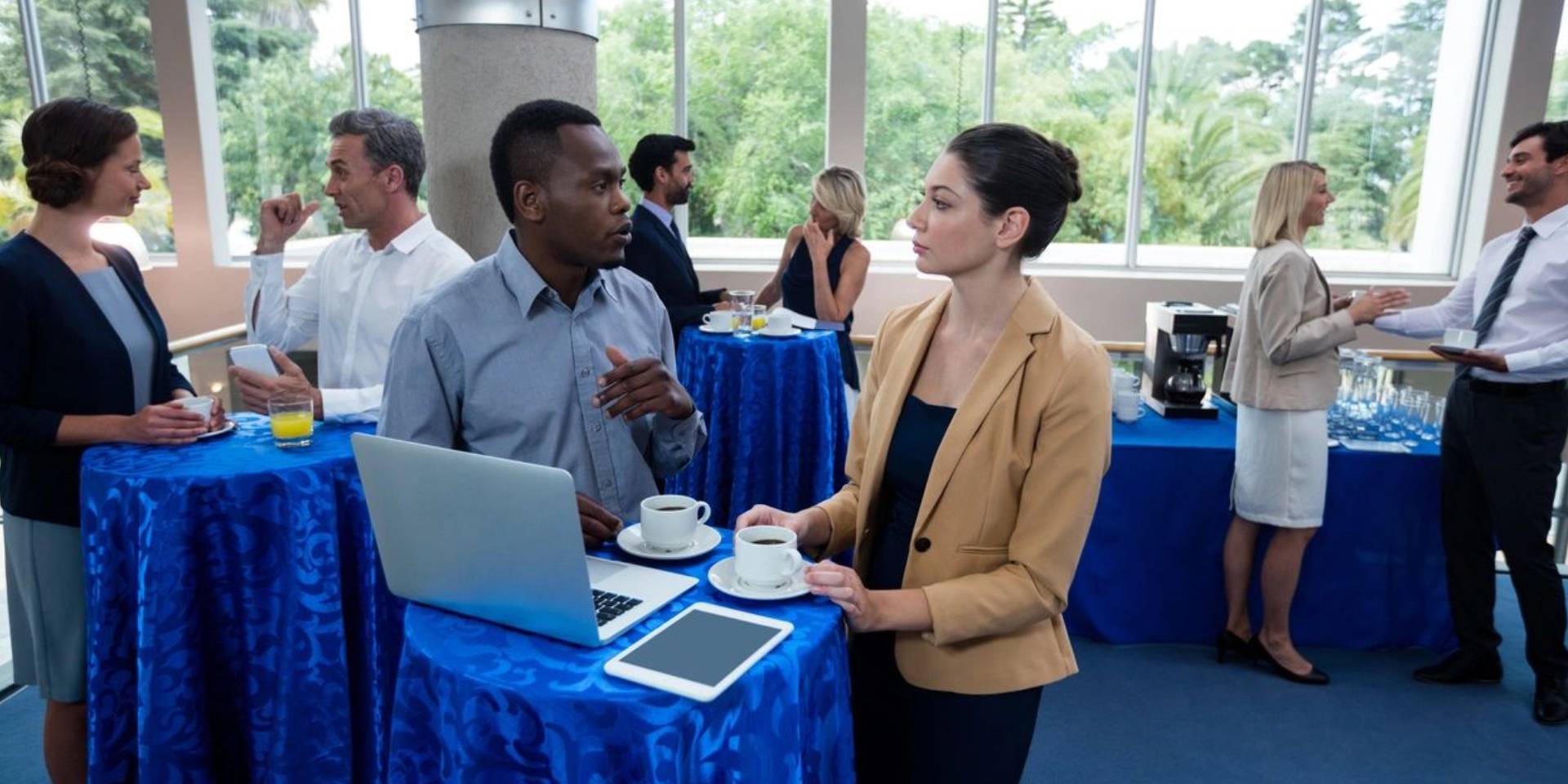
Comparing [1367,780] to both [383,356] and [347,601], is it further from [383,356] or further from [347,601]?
[383,356]

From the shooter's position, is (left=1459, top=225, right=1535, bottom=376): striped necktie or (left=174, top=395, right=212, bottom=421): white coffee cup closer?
(left=174, top=395, right=212, bottom=421): white coffee cup

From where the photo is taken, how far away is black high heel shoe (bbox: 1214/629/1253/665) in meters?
3.20

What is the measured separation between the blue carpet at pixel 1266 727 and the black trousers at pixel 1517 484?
0.33 m

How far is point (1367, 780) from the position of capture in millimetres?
2559

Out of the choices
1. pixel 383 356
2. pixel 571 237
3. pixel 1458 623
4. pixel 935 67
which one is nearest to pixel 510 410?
pixel 571 237

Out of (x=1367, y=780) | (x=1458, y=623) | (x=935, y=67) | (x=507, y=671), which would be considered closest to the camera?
(x=507, y=671)

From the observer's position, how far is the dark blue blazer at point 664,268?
13.2 feet

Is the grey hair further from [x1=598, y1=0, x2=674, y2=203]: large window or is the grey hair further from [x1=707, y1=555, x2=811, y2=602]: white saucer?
[x1=598, y1=0, x2=674, y2=203]: large window

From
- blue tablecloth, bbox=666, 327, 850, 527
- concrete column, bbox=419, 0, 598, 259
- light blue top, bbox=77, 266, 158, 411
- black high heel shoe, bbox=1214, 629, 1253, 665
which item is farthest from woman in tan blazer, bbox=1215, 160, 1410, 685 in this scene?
light blue top, bbox=77, 266, 158, 411

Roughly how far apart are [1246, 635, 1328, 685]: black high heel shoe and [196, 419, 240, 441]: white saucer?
10.4ft

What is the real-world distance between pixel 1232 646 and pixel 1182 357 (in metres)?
1.06

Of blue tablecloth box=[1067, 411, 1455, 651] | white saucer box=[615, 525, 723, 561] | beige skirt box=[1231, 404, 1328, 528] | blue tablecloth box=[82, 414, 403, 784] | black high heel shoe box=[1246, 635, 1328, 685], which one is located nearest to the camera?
white saucer box=[615, 525, 723, 561]

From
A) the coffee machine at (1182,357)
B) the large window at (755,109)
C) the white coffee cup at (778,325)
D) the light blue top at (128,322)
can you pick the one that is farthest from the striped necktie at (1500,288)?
the large window at (755,109)

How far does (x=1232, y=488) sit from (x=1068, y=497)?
2102 mm
